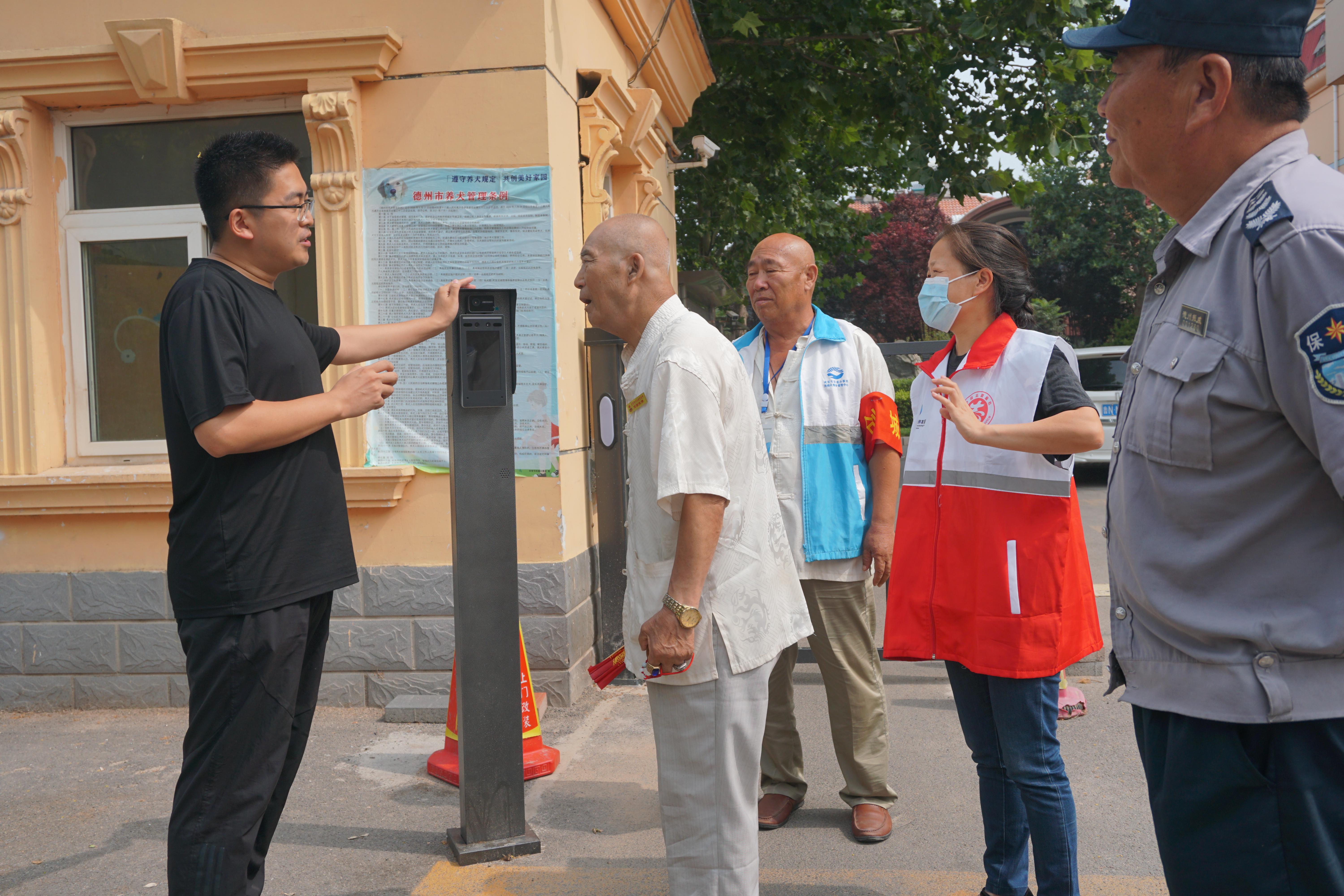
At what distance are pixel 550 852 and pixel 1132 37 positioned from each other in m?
3.02

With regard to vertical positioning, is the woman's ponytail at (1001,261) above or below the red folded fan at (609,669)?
above

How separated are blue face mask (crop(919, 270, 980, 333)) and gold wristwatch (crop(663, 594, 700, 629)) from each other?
1.36 meters

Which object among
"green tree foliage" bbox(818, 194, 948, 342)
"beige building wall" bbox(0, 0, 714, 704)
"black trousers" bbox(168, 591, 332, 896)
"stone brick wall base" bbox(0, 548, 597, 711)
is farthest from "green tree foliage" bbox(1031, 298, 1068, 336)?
"black trousers" bbox(168, 591, 332, 896)

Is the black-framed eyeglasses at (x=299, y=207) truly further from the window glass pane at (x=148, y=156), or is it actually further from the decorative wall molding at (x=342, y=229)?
the window glass pane at (x=148, y=156)

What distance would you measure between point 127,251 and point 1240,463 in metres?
5.73

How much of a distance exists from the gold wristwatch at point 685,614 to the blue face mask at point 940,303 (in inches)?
53.4

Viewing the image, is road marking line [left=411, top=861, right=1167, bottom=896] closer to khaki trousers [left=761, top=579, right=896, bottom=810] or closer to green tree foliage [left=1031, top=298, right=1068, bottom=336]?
khaki trousers [left=761, top=579, right=896, bottom=810]

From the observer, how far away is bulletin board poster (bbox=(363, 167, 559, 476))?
17.3 feet

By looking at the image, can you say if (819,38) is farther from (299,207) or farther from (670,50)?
(299,207)

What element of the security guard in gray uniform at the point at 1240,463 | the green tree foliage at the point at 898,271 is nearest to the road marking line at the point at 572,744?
the security guard in gray uniform at the point at 1240,463

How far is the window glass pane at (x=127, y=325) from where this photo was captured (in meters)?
5.63

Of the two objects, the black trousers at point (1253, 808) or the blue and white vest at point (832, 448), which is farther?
the blue and white vest at point (832, 448)

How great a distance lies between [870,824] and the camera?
11.9ft

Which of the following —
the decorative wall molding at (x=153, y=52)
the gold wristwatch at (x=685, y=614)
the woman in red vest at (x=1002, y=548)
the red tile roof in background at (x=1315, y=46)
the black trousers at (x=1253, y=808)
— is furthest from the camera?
the red tile roof in background at (x=1315, y=46)
